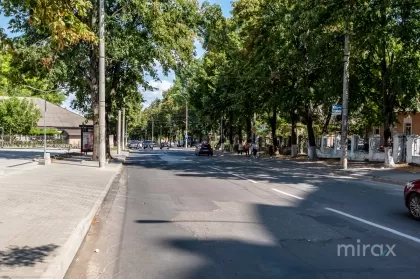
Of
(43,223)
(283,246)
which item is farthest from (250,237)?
(43,223)

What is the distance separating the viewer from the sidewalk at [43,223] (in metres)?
5.54

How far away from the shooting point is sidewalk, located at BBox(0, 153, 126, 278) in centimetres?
554

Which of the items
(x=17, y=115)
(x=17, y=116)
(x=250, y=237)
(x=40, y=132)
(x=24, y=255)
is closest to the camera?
(x=24, y=255)

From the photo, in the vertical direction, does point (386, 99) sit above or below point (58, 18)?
above

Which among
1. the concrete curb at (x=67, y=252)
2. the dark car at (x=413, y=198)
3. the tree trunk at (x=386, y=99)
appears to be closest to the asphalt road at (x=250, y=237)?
the concrete curb at (x=67, y=252)

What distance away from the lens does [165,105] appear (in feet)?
433

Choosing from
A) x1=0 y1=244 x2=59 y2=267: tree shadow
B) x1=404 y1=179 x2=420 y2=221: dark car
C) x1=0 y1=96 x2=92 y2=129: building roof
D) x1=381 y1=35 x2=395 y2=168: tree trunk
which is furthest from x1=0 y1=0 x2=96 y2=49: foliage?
x1=0 y1=96 x2=92 y2=129: building roof

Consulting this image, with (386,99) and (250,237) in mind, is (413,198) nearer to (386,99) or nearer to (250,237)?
(250,237)

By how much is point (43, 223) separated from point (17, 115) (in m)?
66.8

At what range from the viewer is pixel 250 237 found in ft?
25.7

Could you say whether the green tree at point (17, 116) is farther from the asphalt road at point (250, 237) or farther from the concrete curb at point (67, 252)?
the concrete curb at point (67, 252)

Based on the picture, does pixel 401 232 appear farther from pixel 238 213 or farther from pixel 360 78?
pixel 360 78

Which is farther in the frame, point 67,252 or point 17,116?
point 17,116

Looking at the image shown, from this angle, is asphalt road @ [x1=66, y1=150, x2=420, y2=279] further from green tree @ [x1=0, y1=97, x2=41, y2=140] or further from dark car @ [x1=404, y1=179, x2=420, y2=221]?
green tree @ [x1=0, y1=97, x2=41, y2=140]
